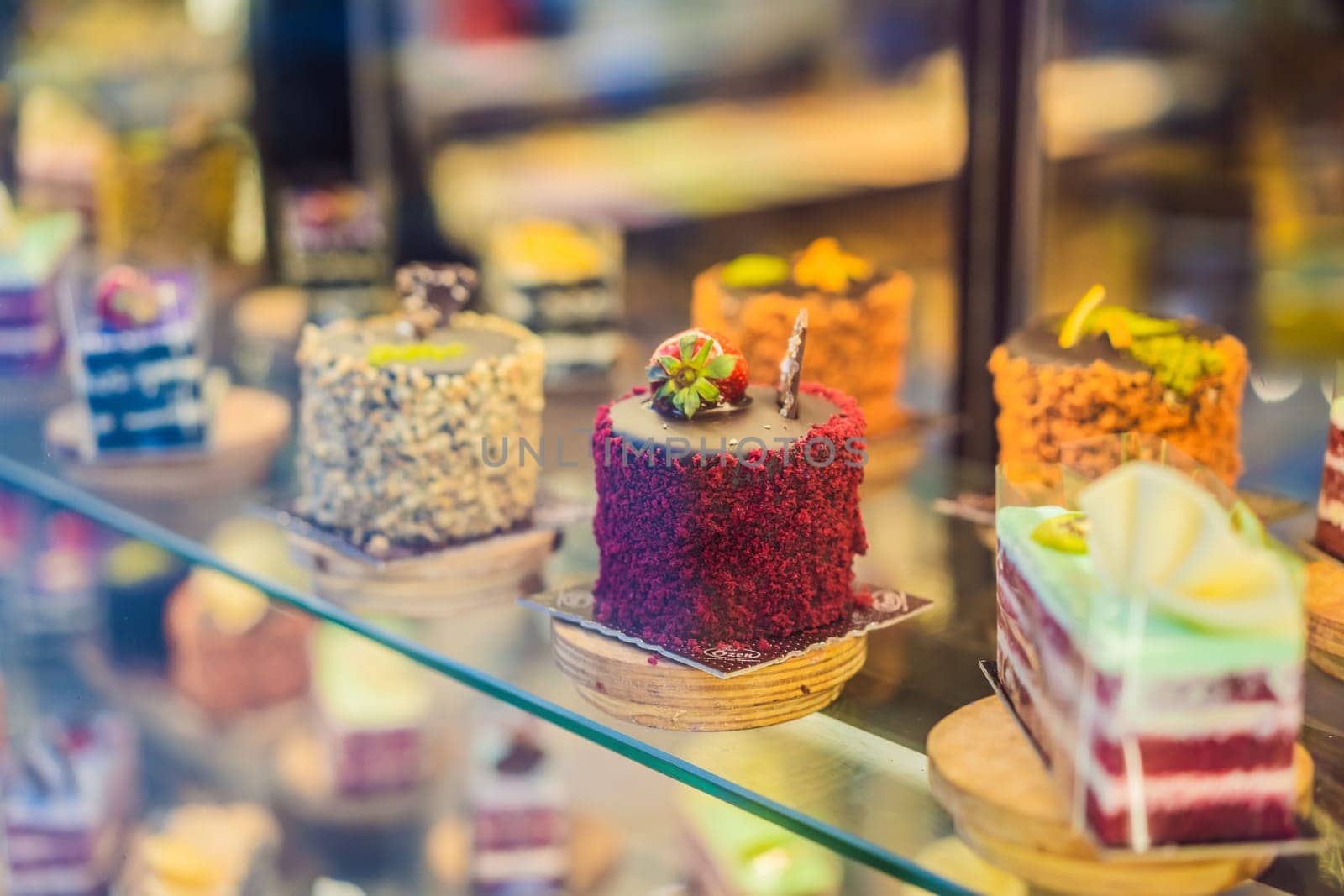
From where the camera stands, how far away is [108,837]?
270cm

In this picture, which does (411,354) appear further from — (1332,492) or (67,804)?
(67,804)

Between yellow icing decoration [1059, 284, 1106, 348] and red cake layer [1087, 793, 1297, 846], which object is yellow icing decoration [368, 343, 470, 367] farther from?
red cake layer [1087, 793, 1297, 846]

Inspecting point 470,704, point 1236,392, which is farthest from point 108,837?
point 1236,392

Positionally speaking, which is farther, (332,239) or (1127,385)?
(332,239)

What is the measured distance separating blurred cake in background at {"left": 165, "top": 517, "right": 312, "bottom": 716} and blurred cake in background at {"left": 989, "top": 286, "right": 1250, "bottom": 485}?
156cm

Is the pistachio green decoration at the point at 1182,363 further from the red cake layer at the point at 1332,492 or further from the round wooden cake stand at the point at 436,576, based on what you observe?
the round wooden cake stand at the point at 436,576

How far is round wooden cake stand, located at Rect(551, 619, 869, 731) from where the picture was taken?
1418mm

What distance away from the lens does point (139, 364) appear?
2105 millimetres

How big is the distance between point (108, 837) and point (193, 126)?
168 cm

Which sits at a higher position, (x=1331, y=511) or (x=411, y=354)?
(x=411, y=354)

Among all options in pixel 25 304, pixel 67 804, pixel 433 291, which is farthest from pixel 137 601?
pixel 433 291

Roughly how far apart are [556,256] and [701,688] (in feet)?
5.30

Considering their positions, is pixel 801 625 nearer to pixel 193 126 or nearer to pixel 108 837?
pixel 108 837

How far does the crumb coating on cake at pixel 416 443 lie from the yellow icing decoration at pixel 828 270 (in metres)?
0.48
